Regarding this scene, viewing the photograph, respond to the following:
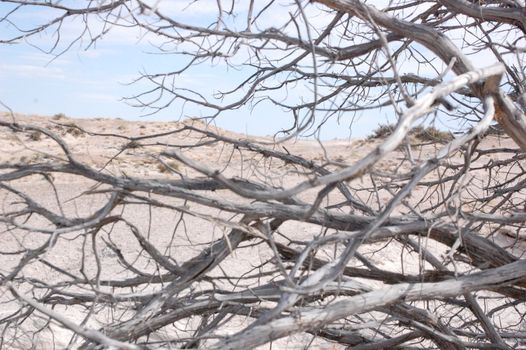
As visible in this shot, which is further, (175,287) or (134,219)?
(134,219)

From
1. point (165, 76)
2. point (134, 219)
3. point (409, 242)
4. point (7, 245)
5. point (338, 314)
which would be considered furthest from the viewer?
point (134, 219)

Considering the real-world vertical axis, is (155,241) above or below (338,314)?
above

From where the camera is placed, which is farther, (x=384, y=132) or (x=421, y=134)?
(x=384, y=132)

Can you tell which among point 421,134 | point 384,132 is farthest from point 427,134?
point 384,132

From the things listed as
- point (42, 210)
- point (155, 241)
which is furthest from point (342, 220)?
point (155, 241)

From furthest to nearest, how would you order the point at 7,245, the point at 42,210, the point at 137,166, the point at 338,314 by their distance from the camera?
the point at 137,166 → the point at 7,245 → the point at 42,210 → the point at 338,314

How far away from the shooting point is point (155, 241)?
11.7 m

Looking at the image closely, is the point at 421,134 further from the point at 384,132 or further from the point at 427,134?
the point at 384,132

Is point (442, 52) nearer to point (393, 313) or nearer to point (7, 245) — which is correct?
point (393, 313)

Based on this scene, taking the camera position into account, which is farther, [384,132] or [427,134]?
[384,132]

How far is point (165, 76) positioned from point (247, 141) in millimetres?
912

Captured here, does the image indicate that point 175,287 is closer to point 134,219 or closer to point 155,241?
Result: point 155,241

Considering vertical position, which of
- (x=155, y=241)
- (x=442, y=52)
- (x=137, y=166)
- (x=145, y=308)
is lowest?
(x=145, y=308)

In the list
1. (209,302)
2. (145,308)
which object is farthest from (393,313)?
(145,308)
